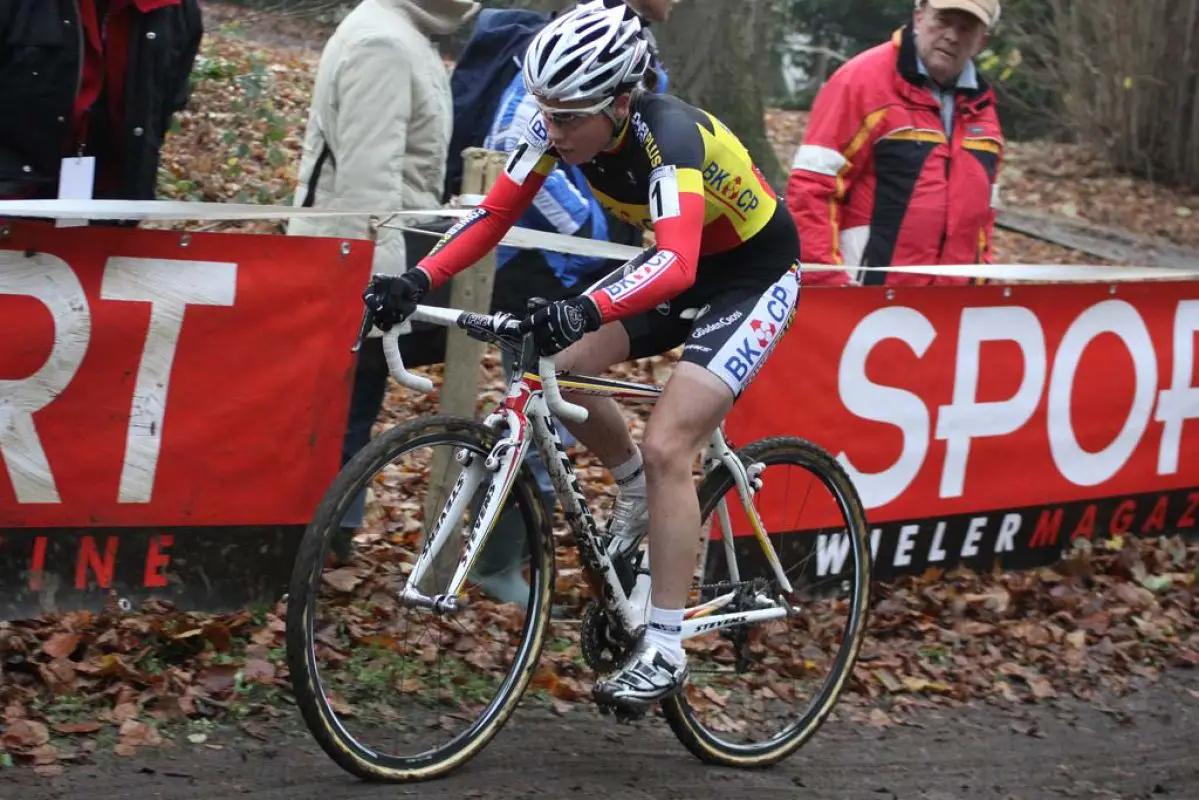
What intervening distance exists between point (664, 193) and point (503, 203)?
582mm

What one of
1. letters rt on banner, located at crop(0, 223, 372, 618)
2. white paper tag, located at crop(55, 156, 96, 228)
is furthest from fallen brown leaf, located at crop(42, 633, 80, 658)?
white paper tag, located at crop(55, 156, 96, 228)

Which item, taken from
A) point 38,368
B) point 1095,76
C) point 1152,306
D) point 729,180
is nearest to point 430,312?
point 729,180

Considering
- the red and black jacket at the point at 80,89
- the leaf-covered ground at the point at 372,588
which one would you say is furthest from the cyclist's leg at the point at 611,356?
the red and black jacket at the point at 80,89

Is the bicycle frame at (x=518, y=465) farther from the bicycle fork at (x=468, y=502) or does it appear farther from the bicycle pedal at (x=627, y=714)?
the bicycle pedal at (x=627, y=714)

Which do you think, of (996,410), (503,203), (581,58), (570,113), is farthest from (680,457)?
(996,410)

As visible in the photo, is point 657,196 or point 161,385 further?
point 161,385

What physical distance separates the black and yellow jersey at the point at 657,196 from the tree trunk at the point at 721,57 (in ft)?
21.7

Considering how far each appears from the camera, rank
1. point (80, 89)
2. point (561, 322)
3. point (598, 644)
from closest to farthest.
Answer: point (561, 322) < point (598, 644) < point (80, 89)

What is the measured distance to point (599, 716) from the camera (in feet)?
17.6

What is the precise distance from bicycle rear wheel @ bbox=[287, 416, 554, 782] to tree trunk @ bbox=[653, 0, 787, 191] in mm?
6883

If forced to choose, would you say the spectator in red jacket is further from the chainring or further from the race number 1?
the chainring

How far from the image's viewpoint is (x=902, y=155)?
21.8 feet

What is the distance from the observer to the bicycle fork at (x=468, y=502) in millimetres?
4289

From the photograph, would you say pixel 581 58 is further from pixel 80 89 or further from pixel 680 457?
pixel 80 89
